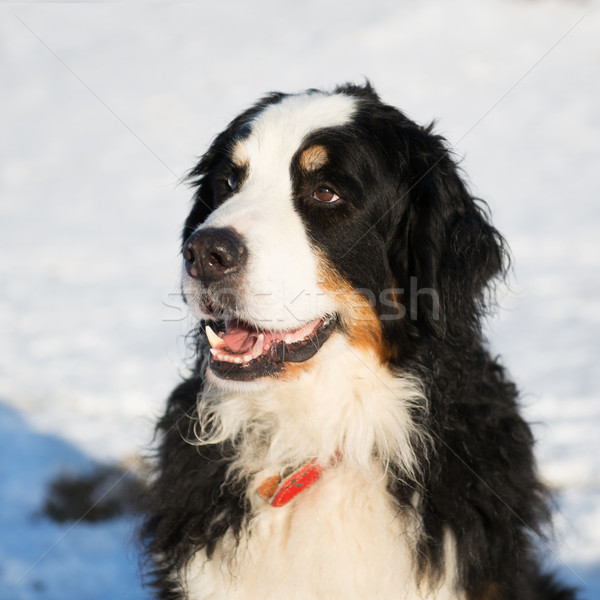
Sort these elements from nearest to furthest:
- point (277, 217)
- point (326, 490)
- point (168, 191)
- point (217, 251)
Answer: point (217, 251) → point (277, 217) → point (326, 490) → point (168, 191)

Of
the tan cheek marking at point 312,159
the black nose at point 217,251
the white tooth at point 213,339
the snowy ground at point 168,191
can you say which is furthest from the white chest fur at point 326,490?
the snowy ground at point 168,191

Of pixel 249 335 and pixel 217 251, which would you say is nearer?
pixel 217 251

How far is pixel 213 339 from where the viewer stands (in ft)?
9.29

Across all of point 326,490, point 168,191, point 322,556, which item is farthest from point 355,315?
point 168,191

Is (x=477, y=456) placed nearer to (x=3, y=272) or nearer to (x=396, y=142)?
(x=396, y=142)

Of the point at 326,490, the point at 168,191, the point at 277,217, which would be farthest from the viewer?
the point at 168,191

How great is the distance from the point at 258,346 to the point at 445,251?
0.86 meters

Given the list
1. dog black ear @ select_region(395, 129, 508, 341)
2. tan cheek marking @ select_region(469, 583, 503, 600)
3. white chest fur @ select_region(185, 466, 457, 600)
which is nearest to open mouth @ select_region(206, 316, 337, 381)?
dog black ear @ select_region(395, 129, 508, 341)

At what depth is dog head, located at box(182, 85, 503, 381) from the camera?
2680 mm

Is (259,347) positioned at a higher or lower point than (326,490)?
higher

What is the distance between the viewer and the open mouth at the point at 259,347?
275cm

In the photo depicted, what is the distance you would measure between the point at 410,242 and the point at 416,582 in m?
1.35

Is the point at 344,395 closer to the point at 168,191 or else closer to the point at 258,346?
the point at 258,346

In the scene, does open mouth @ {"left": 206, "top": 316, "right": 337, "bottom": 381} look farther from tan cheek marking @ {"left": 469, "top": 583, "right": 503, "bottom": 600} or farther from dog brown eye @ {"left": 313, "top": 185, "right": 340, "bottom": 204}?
tan cheek marking @ {"left": 469, "top": 583, "right": 503, "bottom": 600}
